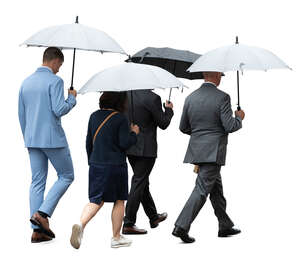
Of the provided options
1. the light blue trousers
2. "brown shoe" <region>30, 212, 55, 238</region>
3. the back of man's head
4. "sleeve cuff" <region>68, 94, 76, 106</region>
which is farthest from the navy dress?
the back of man's head

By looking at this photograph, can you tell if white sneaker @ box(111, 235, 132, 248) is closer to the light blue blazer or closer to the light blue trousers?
the light blue trousers

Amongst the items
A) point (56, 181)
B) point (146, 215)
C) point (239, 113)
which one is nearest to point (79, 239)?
point (56, 181)

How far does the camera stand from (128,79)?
30.0 feet

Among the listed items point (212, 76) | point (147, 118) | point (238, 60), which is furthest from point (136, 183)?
point (238, 60)

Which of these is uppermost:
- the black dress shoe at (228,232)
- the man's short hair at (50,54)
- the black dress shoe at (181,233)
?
the man's short hair at (50,54)

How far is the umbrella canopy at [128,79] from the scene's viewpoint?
908cm

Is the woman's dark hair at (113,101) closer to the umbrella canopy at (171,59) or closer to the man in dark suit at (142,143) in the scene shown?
the man in dark suit at (142,143)

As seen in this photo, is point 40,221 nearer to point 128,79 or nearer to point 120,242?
point 120,242

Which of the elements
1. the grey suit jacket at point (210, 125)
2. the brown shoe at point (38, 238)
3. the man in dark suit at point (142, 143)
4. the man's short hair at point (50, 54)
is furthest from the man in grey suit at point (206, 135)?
the man's short hair at point (50, 54)

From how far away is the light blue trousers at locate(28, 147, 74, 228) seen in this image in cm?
988

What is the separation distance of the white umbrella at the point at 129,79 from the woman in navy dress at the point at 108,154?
0.76ft

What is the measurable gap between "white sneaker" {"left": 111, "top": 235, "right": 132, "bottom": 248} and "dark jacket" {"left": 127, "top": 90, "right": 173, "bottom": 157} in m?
1.10

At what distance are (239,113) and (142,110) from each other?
114 cm

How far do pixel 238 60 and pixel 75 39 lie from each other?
1.80 meters
